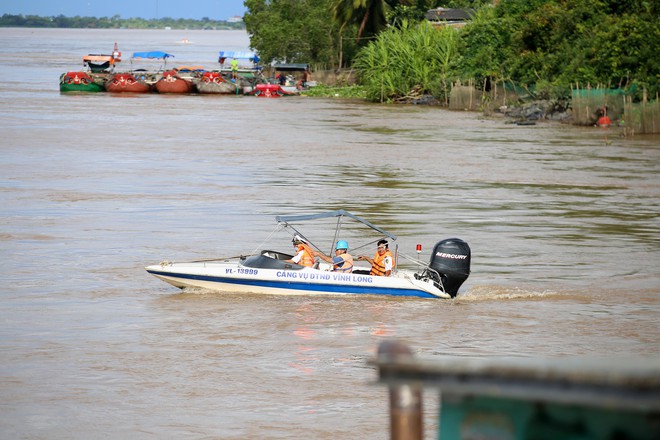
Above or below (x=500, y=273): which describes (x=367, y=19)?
above

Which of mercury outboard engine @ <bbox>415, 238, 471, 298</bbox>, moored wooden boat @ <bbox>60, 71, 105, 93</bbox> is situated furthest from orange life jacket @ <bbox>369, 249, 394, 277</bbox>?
moored wooden boat @ <bbox>60, 71, 105, 93</bbox>

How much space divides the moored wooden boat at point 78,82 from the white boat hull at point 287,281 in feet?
206

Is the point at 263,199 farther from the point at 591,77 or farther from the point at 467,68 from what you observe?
the point at 467,68

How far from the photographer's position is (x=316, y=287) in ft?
55.6

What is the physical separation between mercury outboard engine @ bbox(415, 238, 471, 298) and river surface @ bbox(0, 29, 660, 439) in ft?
1.23

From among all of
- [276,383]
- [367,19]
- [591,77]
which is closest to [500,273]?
[276,383]

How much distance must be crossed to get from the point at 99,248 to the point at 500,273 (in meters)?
7.77

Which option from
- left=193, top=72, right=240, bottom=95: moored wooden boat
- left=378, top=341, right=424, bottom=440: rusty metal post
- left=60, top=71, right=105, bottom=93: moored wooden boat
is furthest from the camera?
left=193, top=72, right=240, bottom=95: moored wooden boat

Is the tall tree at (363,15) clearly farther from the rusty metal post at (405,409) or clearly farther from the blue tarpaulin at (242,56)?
the rusty metal post at (405,409)

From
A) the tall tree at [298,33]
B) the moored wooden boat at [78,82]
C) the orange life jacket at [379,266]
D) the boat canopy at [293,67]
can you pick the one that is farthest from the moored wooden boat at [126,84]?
the orange life jacket at [379,266]

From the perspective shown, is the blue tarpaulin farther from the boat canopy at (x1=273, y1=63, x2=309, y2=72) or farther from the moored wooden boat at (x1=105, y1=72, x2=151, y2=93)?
the moored wooden boat at (x1=105, y1=72, x2=151, y2=93)

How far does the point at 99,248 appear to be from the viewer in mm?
21578

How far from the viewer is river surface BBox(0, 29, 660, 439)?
1238cm

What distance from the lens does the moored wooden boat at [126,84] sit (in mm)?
78375
